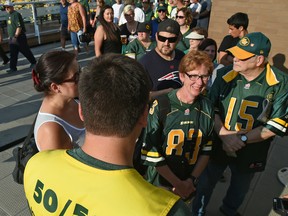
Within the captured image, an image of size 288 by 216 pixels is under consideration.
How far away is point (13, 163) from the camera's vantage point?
3.82 m

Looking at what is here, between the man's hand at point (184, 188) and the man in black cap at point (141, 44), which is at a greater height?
the man in black cap at point (141, 44)

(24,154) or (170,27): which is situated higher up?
(170,27)

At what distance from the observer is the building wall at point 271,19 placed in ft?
21.1

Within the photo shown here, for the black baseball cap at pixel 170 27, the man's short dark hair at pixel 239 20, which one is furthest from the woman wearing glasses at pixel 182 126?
the man's short dark hair at pixel 239 20

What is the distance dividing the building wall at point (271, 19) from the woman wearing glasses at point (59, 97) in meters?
6.03

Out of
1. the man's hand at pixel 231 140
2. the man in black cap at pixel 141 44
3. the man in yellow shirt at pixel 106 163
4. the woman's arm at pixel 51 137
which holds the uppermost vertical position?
the man in yellow shirt at pixel 106 163

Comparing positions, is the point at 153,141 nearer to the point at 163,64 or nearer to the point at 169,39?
the point at 163,64

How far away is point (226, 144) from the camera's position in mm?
2443

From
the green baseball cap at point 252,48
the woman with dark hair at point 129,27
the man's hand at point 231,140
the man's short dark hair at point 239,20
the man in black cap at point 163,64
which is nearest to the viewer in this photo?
the green baseball cap at point 252,48

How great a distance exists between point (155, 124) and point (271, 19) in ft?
19.5

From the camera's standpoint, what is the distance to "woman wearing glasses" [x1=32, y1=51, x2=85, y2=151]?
1.85 meters

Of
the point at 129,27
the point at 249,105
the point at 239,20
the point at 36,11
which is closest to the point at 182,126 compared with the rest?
the point at 249,105

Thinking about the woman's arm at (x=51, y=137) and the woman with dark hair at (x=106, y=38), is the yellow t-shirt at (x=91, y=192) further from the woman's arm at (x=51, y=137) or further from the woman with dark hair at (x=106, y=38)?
the woman with dark hair at (x=106, y=38)

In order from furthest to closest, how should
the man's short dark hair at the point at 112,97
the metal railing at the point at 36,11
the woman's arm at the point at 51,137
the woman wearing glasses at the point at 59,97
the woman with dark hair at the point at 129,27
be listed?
1. the metal railing at the point at 36,11
2. the woman with dark hair at the point at 129,27
3. the woman wearing glasses at the point at 59,97
4. the woman's arm at the point at 51,137
5. the man's short dark hair at the point at 112,97
